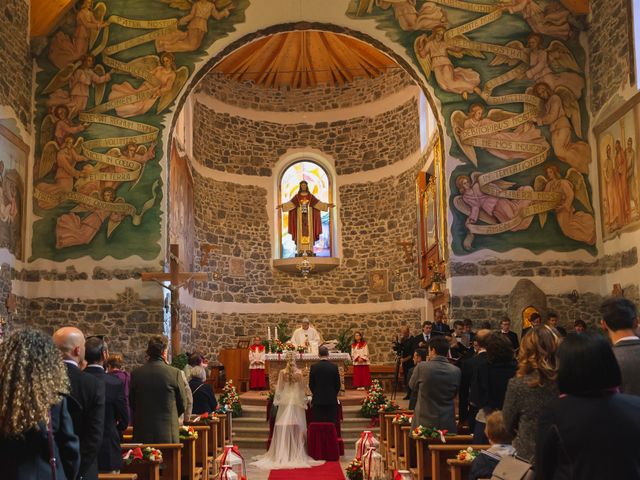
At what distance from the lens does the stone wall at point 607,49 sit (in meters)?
12.3

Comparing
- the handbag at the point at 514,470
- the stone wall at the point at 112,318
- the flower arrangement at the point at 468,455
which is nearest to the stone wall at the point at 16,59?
the stone wall at the point at 112,318

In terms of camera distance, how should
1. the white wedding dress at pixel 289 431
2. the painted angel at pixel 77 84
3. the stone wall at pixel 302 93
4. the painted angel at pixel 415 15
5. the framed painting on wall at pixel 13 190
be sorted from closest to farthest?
the white wedding dress at pixel 289 431 < the framed painting on wall at pixel 13 190 < the painted angel at pixel 77 84 < the painted angel at pixel 415 15 < the stone wall at pixel 302 93

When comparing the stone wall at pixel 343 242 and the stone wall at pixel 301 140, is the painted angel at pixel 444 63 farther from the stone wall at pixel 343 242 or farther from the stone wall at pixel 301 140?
the stone wall at pixel 343 242

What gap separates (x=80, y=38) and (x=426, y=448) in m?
10.7

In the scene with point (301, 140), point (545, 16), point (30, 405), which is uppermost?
point (545, 16)

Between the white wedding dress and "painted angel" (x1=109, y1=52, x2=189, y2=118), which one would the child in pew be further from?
"painted angel" (x1=109, y1=52, x2=189, y2=118)

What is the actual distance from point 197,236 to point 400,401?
700 centimetres

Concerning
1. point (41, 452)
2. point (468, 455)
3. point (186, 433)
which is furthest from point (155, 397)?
point (41, 452)

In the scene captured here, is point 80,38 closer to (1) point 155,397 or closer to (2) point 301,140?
(2) point 301,140

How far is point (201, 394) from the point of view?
917 cm

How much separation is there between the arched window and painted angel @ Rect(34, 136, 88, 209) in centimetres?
773

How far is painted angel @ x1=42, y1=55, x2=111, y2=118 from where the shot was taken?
14.0 m

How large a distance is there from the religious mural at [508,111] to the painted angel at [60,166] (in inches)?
231

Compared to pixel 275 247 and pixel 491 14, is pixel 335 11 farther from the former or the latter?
pixel 275 247
